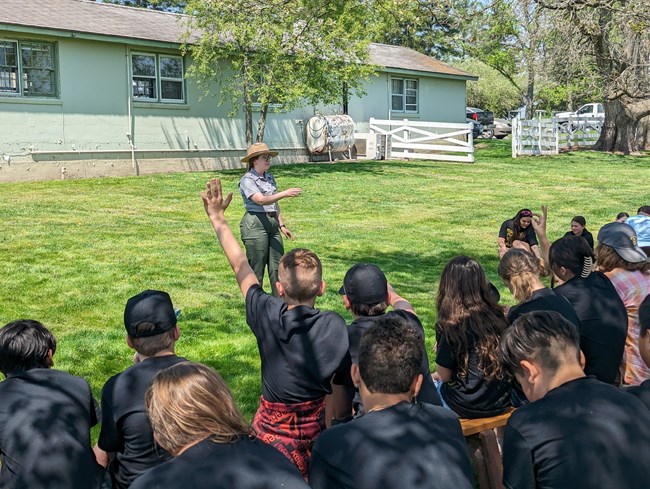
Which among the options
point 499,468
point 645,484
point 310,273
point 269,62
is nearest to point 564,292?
point 499,468

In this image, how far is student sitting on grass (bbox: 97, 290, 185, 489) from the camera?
11.9 ft

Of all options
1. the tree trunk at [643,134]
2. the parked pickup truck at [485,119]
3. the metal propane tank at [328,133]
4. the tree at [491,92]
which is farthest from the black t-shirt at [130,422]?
the tree at [491,92]

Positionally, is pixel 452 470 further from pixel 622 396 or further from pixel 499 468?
pixel 499 468

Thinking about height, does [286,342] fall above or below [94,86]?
below

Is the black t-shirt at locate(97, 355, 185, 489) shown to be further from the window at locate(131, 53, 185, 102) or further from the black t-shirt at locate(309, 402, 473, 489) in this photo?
the window at locate(131, 53, 185, 102)

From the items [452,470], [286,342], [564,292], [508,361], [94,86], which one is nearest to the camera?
[452,470]

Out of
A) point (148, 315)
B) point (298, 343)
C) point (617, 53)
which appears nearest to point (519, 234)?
point (298, 343)

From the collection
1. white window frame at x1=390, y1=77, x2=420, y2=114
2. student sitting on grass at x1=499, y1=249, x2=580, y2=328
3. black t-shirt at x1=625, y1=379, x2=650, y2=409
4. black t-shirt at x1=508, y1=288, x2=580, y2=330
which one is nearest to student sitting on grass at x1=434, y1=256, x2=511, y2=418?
black t-shirt at x1=508, y1=288, x2=580, y2=330

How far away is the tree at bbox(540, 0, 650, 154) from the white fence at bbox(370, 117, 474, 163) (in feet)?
18.4

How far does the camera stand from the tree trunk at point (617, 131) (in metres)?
30.7

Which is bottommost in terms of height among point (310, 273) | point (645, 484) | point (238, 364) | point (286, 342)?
point (238, 364)

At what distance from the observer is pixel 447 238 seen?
13.7m

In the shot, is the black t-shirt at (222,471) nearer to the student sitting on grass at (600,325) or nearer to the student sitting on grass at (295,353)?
the student sitting on grass at (295,353)

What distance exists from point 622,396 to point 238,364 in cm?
441
